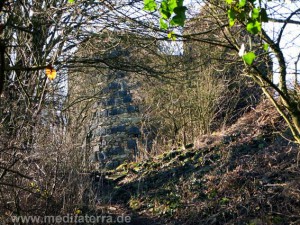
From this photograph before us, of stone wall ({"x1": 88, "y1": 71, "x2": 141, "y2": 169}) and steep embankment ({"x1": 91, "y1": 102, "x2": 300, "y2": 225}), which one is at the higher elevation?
stone wall ({"x1": 88, "y1": 71, "x2": 141, "y2": 169})

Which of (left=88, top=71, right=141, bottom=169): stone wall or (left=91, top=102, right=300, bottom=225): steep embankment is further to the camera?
(left=88, top=71, right=141, bottom=169): stone wall

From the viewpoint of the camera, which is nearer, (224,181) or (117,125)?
(224,181)

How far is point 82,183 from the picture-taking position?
7684 mm

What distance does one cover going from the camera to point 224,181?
28.7 feet

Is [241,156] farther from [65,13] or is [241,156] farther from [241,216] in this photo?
[65,13]

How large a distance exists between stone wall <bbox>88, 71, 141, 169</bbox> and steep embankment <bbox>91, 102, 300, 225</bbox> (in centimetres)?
245

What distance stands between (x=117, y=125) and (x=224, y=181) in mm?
7093

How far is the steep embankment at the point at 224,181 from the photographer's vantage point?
7605 mm

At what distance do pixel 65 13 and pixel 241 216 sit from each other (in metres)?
4.88

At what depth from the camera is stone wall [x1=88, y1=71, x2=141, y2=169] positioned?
14.5 m

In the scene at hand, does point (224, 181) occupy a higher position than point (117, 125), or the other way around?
point (117, 125)

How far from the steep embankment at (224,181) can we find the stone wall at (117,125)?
2.45 meters

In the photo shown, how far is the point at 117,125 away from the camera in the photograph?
50.5ft

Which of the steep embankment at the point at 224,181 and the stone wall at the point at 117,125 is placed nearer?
the steep embankment at the point at 224,181
